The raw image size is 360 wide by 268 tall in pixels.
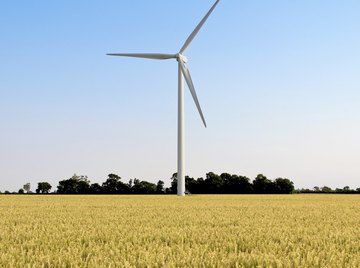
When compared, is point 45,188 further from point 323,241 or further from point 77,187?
point 323,241

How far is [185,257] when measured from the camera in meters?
5.91

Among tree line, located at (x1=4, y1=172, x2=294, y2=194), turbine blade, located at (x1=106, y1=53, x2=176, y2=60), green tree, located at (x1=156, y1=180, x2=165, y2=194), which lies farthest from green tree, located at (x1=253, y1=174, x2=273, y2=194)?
turbine blade, located at (x1=106, y1=53, x2=176, y2=60)

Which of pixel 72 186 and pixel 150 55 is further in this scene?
pixel 72 186

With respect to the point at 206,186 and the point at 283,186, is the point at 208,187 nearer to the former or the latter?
the point at 206,186

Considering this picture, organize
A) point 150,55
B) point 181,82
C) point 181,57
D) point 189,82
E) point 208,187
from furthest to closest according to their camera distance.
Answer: point 208,187 → point 181,57 → point 150,55 → point 181,82 → point 189,82

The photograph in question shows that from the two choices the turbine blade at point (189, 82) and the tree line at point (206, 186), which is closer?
the turbine blade at point (189, 82)

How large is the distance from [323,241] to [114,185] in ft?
341

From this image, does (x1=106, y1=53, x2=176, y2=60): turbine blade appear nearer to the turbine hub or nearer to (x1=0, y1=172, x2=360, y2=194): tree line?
the turbine hub

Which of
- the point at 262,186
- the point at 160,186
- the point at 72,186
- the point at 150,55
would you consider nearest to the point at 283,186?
the point at 262,186

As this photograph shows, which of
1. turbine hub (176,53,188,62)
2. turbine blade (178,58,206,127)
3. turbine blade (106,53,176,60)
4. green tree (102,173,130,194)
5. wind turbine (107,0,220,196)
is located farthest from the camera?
green tree (102,173,130,194)

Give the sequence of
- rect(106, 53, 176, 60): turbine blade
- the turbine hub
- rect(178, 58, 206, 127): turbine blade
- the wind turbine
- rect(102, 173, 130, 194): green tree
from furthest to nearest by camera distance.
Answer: rect(102, 173, 130, 194): green tree, the turbine hub, rect(106, 53, 176, 60): turbine blade, the wind turbine, rect(178, 58, 206, 127): turbine blade

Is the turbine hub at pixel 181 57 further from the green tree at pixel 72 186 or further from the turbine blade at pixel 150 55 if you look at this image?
the green tree at pixel 72 186

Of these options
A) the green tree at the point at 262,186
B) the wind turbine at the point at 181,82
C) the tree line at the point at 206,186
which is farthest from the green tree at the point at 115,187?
the wind turbine at the point at 181,82

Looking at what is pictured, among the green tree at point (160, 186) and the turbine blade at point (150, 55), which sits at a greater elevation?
the turbine blade at point (150, 55)
